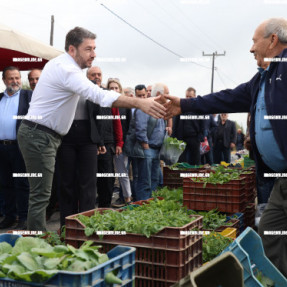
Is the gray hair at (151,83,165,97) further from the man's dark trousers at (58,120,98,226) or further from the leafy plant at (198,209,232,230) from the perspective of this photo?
the leafy plant at (198,209,232,230)

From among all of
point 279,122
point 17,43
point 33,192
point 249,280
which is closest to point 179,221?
point 249,280

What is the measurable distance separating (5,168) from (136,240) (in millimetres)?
3594

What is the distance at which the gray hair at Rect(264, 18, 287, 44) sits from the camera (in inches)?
136

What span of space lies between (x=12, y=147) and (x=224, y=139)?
796 centimetres

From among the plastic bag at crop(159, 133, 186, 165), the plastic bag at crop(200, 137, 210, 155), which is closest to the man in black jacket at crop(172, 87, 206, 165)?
the plastic bag at crop(159, 133, 186, 165)

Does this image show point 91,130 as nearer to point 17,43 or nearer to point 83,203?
point 83,203

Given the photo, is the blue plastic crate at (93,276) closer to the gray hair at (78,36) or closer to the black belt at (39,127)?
the black belt at (39,127)

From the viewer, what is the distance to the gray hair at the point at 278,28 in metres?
3.45

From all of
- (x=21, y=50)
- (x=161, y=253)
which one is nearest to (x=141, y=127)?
(x=21, y=50)

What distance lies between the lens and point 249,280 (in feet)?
8.79

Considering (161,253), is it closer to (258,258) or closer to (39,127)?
(258,258)

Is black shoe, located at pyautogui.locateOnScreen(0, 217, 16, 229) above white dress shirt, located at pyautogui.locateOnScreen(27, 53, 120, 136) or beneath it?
beneath

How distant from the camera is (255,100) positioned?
11.5ft

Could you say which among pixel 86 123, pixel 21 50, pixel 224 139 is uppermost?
pixel 21 50
